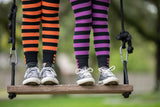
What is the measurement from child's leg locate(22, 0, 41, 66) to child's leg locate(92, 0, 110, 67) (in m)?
0.51

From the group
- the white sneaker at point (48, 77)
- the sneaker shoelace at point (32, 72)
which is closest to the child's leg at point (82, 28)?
the white sneaker at point (48, 77)

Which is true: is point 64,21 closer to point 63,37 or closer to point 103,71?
point 63,37

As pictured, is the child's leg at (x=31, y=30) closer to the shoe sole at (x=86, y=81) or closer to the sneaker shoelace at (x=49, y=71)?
the sneaker shoelace at (x=49, y=71)

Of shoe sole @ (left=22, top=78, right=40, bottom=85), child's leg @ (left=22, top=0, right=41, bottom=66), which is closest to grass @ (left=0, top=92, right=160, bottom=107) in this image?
child's leg @ (left=22, top=0, right=41, bottom=66)

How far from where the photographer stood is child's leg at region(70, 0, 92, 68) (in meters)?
2.65

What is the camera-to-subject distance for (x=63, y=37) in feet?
42.9

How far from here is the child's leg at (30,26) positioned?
2680mm

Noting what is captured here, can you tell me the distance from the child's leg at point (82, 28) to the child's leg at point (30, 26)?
0.33 meters

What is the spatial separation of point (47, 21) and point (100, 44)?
513 mm

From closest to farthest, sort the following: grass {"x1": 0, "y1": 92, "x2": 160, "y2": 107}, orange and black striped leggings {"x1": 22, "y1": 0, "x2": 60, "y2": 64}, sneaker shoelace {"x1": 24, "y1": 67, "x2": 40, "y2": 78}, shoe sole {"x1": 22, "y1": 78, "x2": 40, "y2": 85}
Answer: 1. shoe sole {"x1": 22, "y1": 78, "x2": 40, "y2": 85}
2. sneaker shoelace {"x1": 24, "y1": 67, "x2": 40, "y2": 78}
3. orange and black striped leggings {"x1": 22, "y1": 0, "x2": 60, "y2": 64}
4. grass {"x1": 0, "y1": 92, "x2": 160, "y2": 107}

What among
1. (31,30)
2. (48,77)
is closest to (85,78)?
(48,77)

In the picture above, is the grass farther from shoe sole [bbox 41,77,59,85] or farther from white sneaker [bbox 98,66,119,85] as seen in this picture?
shoe sole [bbox 41,77,59,85]

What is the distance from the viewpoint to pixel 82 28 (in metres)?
2.67

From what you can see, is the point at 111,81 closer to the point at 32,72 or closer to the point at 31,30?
the point at 32,72
